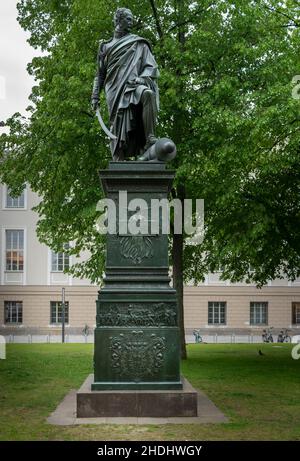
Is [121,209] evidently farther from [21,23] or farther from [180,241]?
[21,23]

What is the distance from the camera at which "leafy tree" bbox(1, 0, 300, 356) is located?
17.4m

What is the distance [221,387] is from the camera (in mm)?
12000

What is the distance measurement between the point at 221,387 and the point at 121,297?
4.24 m

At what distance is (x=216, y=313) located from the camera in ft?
152

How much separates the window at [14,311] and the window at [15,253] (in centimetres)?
231

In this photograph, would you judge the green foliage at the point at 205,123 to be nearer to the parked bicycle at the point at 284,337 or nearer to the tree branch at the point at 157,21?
the tree branch at the point at 157,21

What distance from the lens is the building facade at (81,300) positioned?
151 ft

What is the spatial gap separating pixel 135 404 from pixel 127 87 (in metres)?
4.27

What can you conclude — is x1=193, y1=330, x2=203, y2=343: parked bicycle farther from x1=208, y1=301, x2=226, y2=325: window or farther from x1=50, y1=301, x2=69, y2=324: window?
x1=50, y1=301, x2=69, y2=324: window

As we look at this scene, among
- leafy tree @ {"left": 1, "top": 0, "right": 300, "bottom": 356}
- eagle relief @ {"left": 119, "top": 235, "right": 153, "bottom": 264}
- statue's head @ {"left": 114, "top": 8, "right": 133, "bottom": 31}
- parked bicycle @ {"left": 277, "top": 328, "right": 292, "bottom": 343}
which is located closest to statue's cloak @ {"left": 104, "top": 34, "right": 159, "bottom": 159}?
statue's head @ {"left": 114, "top": 8, "right": 133, "bottom": 31}

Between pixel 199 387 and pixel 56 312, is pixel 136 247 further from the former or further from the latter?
pixel 56 312

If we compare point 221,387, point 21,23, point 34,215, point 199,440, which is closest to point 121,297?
point 199,440

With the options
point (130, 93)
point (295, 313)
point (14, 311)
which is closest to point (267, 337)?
point (295, 313)

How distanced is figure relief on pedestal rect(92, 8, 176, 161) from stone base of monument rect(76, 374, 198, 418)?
10.4 feet
